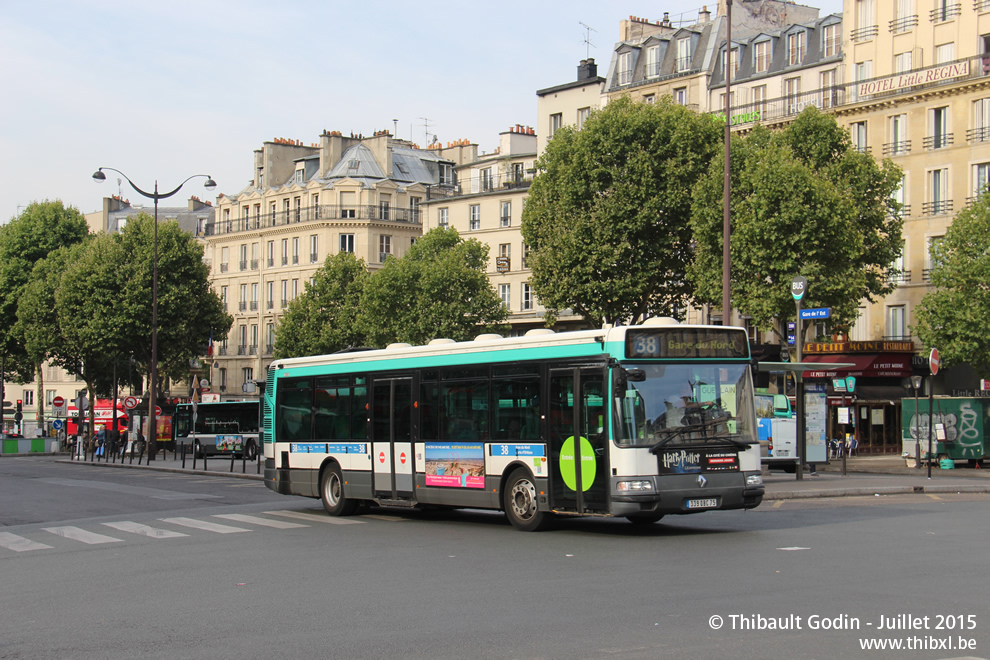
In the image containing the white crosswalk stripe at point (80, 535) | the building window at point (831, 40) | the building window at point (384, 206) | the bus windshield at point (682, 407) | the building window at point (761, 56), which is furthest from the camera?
the building window at point (384, 206)

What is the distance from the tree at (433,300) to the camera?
59.3 meters

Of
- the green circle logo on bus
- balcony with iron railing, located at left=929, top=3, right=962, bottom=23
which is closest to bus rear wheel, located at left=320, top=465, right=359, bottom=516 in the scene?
the green circle logo on bus

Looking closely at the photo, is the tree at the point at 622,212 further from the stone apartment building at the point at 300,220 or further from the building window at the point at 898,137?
the stone apartment building at the point at 300,220

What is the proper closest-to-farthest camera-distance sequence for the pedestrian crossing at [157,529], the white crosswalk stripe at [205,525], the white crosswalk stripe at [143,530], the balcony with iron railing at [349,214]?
the pedestrian crossing at [157,529] → the white crosswalk stripe at [143,530] → the white crosswalk stripe at [205,525] → the balcony with iron railing at [349,214]

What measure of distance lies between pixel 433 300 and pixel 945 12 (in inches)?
1063

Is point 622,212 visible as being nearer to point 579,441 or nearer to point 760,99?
point 760,99

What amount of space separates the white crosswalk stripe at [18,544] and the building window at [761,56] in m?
48.2

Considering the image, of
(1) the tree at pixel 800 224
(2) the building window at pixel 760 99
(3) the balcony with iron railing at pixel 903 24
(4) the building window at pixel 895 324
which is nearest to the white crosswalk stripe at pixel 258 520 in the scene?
(1) the tree at pixel 800 224

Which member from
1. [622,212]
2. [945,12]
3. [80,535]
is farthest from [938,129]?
[80,535]

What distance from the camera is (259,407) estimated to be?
61.0 meters

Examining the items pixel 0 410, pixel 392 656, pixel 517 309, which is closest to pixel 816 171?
pixel 517 309

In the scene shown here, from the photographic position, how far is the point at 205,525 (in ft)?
62.1

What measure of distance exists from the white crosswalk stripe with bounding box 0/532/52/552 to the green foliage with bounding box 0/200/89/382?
6188 cm

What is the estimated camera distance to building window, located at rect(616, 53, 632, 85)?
64.1 m
